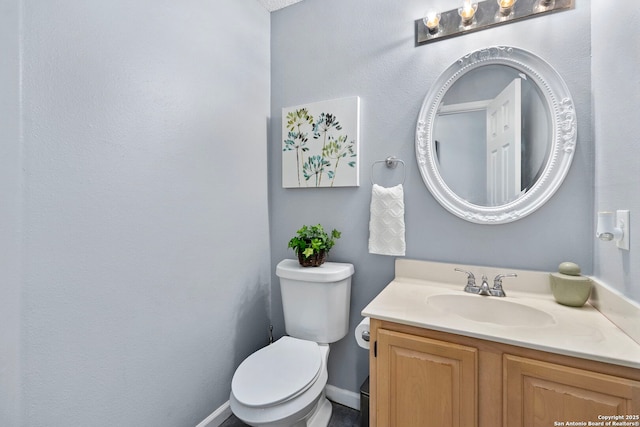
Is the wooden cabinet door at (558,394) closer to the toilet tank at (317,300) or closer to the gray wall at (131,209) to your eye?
the toilet tank at (317,300)

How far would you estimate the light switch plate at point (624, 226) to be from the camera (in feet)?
3.01

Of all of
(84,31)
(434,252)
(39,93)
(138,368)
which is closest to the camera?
(39,93)

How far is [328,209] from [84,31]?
4.18ft

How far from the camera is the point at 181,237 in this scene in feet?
4.29

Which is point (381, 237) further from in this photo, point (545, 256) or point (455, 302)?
point (545, 256)

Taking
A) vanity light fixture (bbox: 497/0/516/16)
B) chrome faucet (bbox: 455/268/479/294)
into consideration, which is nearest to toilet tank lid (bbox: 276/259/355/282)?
chrome faucet (bbox: 455/268/479/294)

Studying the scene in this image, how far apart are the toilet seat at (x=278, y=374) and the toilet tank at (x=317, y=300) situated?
8 cm

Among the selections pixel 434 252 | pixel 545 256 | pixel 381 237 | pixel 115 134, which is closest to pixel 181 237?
pixel 115 134

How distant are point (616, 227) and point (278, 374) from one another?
1.37 meters

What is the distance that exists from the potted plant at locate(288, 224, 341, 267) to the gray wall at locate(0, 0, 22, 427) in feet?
3.40

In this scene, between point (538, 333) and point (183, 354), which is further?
point (183, 354)

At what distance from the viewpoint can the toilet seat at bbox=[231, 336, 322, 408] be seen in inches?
43.2

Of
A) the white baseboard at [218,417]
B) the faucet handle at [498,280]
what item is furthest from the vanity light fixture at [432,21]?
the white baseboard at [218,417]

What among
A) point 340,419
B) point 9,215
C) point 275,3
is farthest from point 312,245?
point 275,3
